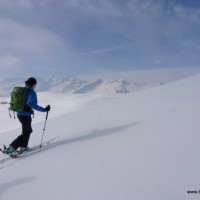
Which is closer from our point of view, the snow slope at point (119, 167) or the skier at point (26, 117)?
the snow slope at point (119, 167)

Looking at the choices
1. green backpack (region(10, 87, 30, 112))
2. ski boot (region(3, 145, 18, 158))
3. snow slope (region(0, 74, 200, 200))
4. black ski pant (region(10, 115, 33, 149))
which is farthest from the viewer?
black ski pant (region(10, 115, 33, 149))

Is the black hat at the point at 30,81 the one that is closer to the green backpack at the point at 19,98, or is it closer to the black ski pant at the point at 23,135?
the green backpack at the point at 19,98

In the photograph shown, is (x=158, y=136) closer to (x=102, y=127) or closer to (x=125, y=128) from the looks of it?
(x=125, y=128)

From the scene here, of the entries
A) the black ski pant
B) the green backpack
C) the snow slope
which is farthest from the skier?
the snow slope

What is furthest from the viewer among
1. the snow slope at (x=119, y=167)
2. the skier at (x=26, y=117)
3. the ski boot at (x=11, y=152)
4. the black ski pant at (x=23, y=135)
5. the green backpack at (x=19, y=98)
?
the black ski pant at (x=23, y=135)

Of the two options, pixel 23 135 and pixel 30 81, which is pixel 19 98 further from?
pixel 23 135

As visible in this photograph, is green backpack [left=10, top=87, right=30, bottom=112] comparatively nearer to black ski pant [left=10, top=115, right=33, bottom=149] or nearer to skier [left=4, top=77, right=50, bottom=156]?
skier [left=4, top=77, right=50, bottom=156]

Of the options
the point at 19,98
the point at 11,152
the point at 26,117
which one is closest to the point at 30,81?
the point at 19,98

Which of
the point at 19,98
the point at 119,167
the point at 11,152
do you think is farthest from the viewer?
the point at 19,98

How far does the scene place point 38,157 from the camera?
6.90 meters

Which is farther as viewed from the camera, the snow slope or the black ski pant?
the black ski pant

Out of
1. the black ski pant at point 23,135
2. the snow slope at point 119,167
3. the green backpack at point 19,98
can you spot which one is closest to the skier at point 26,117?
the black ski pant at point 23,135

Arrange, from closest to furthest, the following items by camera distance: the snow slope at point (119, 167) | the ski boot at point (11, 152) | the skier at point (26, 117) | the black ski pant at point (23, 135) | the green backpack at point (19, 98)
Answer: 1. the snow slope at point (119, 167)
2. the ski boot at point (11, 152)
3. the green backpack at point (19, 98)
4. the skier at point (26, 117)
5. the black ski pant at point (23, 135)

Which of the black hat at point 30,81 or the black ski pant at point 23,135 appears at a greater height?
the black hat at point 30,81
